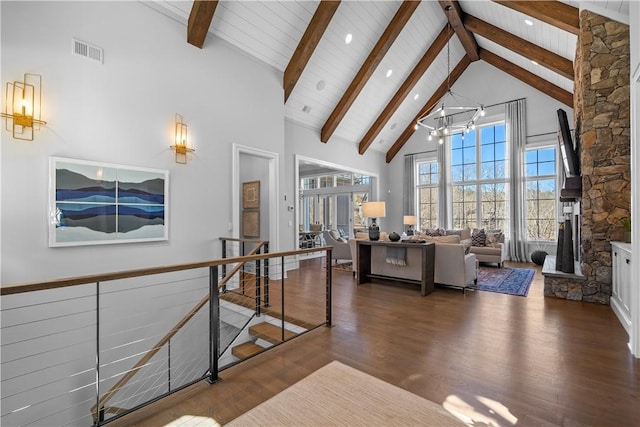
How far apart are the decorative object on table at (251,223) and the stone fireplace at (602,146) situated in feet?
17.9

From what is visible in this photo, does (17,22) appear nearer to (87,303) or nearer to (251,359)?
(87,303)

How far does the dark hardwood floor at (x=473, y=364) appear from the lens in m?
2.01

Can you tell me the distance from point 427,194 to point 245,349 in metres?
8.19

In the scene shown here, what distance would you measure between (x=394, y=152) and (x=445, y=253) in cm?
626

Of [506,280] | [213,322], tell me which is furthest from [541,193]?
[213,322]

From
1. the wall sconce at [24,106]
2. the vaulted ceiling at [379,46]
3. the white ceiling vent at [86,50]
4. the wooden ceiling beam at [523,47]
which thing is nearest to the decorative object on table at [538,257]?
the vaulted ceiling at [379,46]

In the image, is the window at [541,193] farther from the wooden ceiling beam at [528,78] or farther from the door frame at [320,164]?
the door frame at [320,164]

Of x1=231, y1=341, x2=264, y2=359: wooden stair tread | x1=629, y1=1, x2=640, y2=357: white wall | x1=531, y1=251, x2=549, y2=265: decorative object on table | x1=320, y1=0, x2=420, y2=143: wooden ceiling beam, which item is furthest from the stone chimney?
x1=231, y1=341, x2=264, y2=359: wooden stair tread

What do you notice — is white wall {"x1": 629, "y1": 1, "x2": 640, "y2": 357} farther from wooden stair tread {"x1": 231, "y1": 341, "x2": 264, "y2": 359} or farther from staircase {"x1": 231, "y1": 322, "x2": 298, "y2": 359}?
wooden stair tread {"x1": 231, "y1": 341, "x2": 264, "y2": 359}

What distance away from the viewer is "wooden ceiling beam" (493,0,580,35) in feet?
14.6

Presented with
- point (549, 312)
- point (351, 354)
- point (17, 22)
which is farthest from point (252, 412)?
point (17, 22)

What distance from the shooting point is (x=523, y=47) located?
630cm

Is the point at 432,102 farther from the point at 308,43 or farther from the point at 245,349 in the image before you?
the point at 245,349

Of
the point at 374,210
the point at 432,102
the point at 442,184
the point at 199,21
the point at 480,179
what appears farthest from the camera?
the point at 432,102
